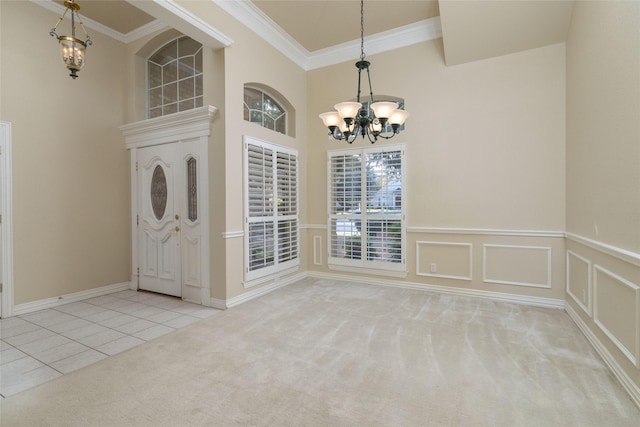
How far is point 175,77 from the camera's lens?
4449 millimetres

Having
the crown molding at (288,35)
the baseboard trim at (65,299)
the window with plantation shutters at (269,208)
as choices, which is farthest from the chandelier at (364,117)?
the baseboard trim at (65,299)

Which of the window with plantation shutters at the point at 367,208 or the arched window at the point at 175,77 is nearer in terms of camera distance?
the arched window at the point at 175,77

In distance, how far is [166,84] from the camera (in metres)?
4.54

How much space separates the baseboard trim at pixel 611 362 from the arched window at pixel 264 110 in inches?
179

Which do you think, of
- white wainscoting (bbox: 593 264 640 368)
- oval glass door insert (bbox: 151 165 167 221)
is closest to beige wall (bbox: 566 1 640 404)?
white wainscoting (bbox: 593 264 640 368)

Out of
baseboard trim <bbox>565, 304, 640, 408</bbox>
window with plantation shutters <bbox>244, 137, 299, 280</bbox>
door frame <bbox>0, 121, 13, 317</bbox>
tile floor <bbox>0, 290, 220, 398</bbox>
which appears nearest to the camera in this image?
baseboard trim <bbox>565, 304, 640, 408</bbox>

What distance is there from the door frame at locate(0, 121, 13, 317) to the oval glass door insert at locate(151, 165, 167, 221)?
1.46 metres

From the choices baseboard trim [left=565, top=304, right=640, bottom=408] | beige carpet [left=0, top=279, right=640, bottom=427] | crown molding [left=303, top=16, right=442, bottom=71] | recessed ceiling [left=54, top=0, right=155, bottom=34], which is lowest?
beige carpet [left=0, top=279, right=640, bottom=427]

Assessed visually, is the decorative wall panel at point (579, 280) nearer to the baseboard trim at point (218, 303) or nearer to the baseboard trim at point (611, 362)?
the baseboard trim at point (611, 362)

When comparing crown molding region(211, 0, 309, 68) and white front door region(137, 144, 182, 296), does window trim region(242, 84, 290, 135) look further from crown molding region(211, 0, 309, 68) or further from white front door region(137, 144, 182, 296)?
white front door region(137, 144, 182, 296)

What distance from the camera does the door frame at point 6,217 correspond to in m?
3.40

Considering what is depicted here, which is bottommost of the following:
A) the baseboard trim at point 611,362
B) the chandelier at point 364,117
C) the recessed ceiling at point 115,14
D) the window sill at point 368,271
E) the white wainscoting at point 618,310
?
the baseboard trim at point 611,362

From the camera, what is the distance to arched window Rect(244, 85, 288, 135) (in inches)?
172

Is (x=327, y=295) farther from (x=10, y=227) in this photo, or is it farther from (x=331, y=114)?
(x=10, y=227)
